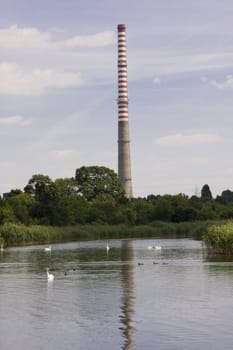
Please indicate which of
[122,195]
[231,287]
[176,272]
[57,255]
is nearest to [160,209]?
[122,195]

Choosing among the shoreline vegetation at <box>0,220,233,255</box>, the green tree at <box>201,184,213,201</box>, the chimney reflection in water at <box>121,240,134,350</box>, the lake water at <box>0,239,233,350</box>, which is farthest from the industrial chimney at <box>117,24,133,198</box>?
the chimney reflection in water at <box>121,240,134,350</box>

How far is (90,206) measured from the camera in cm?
10012

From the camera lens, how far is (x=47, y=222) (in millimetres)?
83312

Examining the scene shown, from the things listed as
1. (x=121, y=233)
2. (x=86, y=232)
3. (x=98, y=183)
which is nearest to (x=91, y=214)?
(x=121, y=233)

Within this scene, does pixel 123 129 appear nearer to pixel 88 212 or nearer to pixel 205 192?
pixel 88 212

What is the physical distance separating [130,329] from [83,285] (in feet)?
36.6

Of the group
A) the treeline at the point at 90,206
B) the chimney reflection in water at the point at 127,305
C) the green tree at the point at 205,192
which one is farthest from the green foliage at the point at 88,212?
the green tree at the point at 205,192

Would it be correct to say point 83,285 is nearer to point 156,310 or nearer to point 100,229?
point 156,310

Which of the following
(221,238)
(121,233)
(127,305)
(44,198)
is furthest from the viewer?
(44,198)

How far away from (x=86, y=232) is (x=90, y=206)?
766 inches

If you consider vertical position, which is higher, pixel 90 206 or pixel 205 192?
pixel 205 192

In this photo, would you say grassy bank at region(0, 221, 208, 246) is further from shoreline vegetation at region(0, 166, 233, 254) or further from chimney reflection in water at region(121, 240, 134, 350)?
chimney reflection in water at region(121, 240, 134, 350)

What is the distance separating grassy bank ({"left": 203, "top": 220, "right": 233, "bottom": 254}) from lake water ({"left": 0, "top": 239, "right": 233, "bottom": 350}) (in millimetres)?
1657

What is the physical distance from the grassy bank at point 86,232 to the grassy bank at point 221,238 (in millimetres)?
9531
